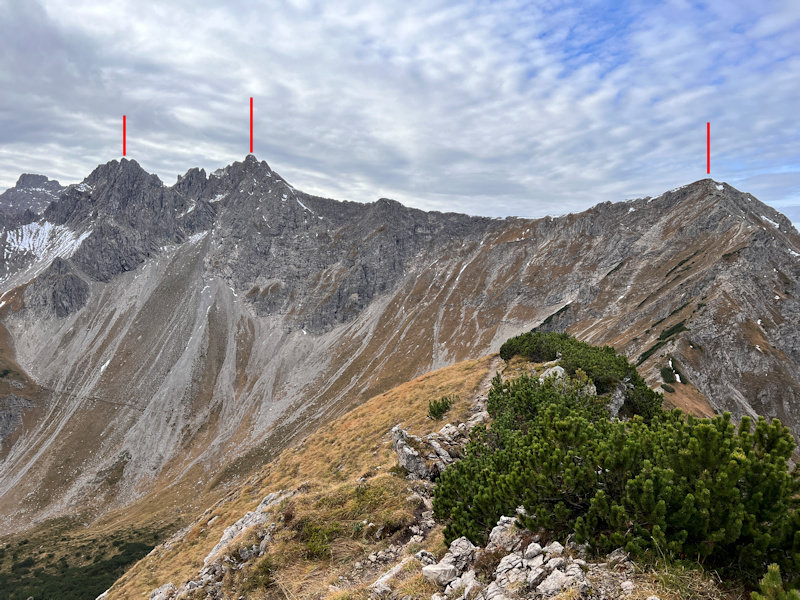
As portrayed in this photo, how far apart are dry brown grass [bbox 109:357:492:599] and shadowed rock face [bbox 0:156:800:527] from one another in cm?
3358

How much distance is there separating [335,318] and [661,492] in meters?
159

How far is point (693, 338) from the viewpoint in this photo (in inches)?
2394

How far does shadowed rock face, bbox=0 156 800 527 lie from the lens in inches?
2827

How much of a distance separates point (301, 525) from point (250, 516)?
24.2 feet

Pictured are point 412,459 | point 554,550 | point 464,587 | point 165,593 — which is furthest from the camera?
point 165,593

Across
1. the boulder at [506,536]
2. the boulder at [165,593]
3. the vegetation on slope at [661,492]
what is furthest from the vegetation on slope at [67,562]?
the vegetation on slope at [661,492]

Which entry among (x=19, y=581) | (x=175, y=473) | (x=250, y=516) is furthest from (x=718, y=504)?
(x=175, y=473)

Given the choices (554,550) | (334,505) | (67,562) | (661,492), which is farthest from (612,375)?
(67,562)

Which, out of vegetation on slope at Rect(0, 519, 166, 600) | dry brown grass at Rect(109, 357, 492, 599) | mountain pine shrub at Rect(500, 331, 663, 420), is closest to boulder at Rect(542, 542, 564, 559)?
dry brown grass at Rect(109, 357, 492, 599)

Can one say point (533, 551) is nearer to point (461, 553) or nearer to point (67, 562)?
point (461, 553)

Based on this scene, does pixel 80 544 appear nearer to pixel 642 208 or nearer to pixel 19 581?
pixel 19 581

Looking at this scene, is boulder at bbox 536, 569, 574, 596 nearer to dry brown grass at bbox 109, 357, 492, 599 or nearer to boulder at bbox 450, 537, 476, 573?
boulder at bbox 450, 537, 476, 573

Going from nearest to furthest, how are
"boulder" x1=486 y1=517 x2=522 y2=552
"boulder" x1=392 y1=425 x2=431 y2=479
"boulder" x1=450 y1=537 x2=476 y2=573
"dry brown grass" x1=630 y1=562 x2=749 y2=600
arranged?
"dry brown grass" x1=630 y1=562 x2=749 y2=600, "boulder" x1=486 y1=517 x2=522 y2=552, "boulder" x1=450 y1=537 x2=476 y2=573, "boulder" x1=392 y1=425 x2=431 y2=479

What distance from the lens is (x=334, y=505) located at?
14.5 meters
